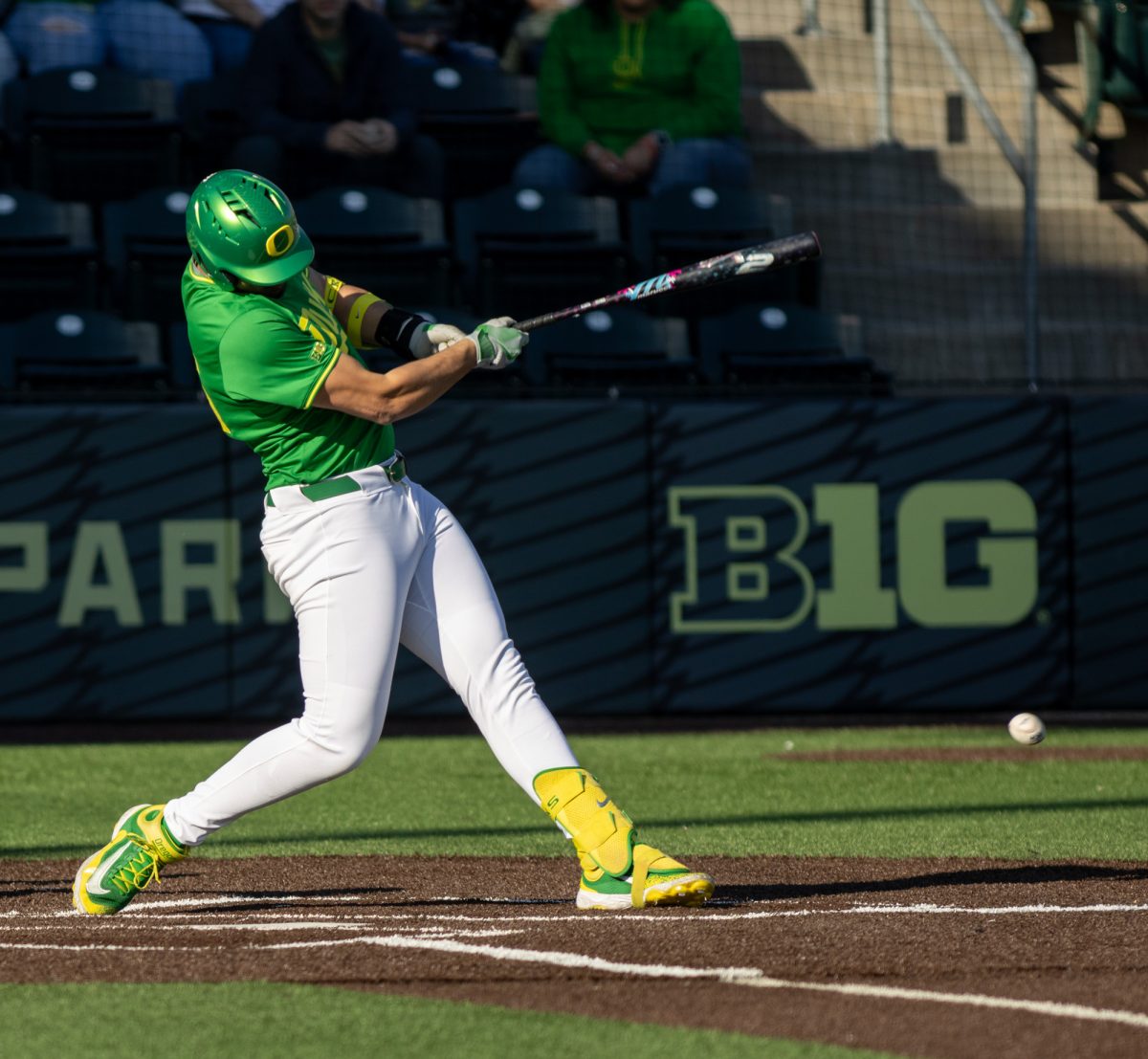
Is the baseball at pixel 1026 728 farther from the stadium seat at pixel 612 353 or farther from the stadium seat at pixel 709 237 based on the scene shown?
the stadium seat at pixel 709 237

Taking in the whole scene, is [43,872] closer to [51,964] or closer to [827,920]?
[51,964]

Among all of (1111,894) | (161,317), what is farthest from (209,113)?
(1111,894)

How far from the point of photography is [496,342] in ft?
16.4

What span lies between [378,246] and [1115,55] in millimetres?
5177

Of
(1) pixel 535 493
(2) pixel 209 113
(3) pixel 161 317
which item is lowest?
(1) pixel 535 493

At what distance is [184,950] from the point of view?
14.3 ft

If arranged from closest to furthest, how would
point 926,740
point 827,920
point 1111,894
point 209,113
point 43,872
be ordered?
1. point 827,920
2. point 1111,894
3. point 43,872
4. point 926,740
5. point 209,113

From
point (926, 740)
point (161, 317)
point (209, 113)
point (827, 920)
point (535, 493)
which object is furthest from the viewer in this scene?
point (209, 113)

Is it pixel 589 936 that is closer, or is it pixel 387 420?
pixel 589 936

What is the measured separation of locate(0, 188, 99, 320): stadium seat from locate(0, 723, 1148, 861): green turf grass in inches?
105

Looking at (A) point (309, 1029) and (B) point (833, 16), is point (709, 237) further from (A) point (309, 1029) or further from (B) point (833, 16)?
(A) point (309, 1029)

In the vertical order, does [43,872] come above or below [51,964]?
below

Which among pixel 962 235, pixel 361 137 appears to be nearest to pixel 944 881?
pixel 361 137

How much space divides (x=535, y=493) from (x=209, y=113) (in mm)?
3347
